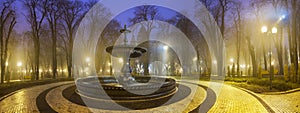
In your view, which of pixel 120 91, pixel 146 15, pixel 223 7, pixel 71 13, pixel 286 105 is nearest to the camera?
pixel 286 105

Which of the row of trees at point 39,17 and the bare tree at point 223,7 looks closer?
the row of trees at point 39,17

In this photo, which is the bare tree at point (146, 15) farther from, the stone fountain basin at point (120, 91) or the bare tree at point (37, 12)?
the stone fountain basin at point (120, 91)

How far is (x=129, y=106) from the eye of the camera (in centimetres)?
743

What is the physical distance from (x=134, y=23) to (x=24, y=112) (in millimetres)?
25652

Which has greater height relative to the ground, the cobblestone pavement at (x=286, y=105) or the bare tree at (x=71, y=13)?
the bare tree at (x=71, y=13)

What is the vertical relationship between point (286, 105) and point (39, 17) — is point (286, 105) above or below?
below

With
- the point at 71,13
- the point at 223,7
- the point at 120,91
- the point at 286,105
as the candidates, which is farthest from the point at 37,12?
the point at 286,105

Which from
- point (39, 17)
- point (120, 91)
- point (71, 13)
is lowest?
point (120, 91)

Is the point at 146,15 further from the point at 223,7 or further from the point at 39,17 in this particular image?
the point at 39,17

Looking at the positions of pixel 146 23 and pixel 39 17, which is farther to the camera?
pixel 146 23

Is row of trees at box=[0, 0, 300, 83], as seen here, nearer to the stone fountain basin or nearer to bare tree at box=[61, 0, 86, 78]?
bare tree at box=[61, 0, 86, 78]

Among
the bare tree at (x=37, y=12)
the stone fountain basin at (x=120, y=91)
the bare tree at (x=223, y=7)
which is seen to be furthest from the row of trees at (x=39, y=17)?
the bare tree at (x=223, y=7)

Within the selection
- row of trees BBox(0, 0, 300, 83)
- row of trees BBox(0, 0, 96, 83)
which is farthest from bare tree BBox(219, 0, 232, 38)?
row of trees BBox(0, 0, 96, 83)

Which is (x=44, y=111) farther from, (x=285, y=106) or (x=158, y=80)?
(x=158, y=80)
